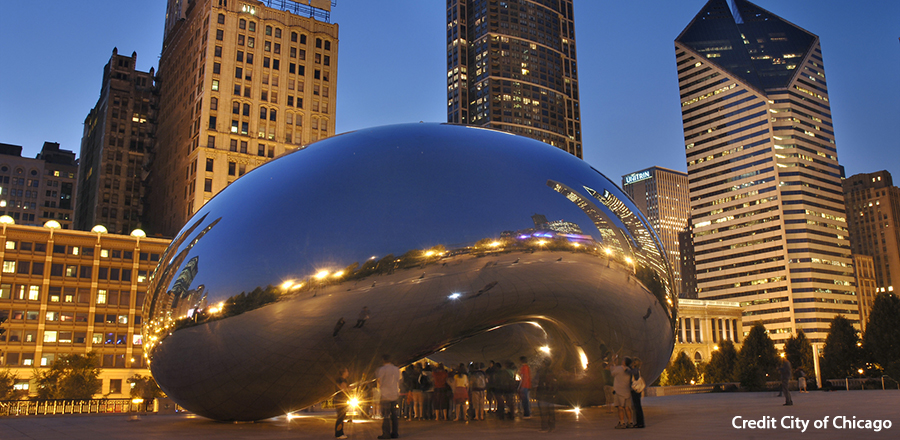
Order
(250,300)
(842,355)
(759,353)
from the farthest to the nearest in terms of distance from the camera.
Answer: (759,353), (842,355), (250,300)

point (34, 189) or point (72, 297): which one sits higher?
point (34, 189)

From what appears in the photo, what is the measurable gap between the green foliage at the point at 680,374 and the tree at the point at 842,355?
18314 mm

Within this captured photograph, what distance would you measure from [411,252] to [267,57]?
10176 cm

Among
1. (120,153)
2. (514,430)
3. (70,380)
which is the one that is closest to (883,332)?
(514,430)

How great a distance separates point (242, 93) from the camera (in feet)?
328

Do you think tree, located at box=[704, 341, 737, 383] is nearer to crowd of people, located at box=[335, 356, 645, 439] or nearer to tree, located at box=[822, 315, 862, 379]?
tree, located at box=[822, 315, 862, 379]

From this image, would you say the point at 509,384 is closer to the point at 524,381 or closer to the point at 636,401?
the point at 524,381

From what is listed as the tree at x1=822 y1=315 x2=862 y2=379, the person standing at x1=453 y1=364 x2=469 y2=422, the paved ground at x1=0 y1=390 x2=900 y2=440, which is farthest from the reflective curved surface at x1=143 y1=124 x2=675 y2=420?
the tree at x1=822 y1=315 x2=862 y2=379

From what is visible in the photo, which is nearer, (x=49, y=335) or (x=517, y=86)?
(x=49, y=335)

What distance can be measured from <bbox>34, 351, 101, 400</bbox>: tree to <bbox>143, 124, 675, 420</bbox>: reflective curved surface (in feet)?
191

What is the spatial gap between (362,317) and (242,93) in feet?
323

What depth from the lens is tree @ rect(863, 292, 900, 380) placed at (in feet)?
172

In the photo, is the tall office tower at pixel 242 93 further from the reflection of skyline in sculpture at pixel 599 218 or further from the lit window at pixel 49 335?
the reflection of skyline in sculpture at pixel 599 218

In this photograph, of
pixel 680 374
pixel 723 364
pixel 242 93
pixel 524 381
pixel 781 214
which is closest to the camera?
pixel 524 381
